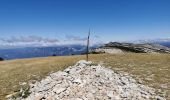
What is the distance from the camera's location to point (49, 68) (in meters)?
40.9

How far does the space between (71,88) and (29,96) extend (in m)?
4.01

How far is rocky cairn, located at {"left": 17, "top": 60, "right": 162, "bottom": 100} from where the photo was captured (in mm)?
24109

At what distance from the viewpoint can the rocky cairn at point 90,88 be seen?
79.1ft

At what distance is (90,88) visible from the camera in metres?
25.3

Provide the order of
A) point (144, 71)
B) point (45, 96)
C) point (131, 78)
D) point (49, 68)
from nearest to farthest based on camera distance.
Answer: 1. point (45, 96)
2. point (131, 78)
3. point (144, 71)
4. point (49, 68)

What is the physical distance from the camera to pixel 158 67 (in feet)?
123

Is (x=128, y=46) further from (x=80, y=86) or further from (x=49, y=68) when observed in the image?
(x=80, y=86)

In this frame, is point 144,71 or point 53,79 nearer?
point 53,79

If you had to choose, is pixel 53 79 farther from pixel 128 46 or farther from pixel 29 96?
pixel 128 46

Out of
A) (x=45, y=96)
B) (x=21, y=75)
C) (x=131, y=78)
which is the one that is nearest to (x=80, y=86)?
(x=45, y=96)

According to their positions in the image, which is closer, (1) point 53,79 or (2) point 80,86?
(2) point 80,86

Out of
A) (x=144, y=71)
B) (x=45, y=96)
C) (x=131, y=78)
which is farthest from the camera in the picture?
(x=144, y=71)

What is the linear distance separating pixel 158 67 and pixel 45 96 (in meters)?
18.3

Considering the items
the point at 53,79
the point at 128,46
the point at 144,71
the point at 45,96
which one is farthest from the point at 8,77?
the point at 128,46
